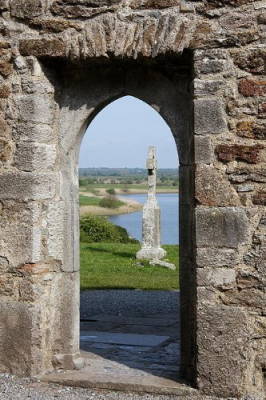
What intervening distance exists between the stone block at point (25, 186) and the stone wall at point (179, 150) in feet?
0.04

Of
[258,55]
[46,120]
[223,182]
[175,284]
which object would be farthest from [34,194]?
[175,284]

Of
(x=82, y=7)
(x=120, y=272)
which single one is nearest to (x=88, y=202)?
(x=120, y=272)

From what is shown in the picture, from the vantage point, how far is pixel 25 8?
5.70 m

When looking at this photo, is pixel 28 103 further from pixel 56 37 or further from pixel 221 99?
pixel 221 99

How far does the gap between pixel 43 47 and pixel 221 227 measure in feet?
6.60

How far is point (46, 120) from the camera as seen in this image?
19.1ft

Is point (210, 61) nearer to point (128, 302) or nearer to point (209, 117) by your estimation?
point (209, 117)

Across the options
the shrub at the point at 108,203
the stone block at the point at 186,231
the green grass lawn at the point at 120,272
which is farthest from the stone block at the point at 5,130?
the shrub at the point at 108,203

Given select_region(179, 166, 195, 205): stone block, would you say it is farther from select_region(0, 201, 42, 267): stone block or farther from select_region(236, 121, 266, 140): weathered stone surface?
select_region(0, 201, 42, 267): stone block

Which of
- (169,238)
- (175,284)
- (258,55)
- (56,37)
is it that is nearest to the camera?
(258,55)

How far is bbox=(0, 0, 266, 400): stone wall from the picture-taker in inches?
207

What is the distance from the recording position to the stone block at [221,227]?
526 cm

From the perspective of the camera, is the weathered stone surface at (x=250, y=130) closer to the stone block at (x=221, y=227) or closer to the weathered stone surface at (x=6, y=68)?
the stone block at (x=221, y=227)

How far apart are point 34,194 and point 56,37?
1.26 meters
